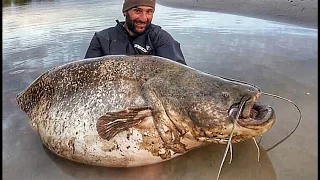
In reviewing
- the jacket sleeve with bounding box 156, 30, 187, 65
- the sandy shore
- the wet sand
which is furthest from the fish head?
the sandy shore

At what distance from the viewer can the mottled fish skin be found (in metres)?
2.89

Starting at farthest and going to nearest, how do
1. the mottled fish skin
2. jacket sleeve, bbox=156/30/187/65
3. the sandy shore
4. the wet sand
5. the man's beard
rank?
the sandy shore
the man's beard
jacket sleeve, bbox=156/30/187/65
the wet sand
the mottled fish skin

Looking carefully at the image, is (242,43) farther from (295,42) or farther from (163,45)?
(163,45)

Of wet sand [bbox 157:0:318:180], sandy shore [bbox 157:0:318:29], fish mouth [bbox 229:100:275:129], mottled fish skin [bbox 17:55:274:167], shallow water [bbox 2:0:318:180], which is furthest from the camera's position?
sandy shore [bbox 157:0:318:29]

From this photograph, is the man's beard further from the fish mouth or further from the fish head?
the fish mouth

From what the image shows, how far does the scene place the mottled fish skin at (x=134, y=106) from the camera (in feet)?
9.49

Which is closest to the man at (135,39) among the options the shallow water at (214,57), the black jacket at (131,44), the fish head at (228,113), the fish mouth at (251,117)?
the black jacket at (131,44)

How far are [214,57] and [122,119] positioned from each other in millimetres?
3705

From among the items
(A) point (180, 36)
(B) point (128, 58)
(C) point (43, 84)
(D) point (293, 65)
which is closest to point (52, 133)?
(C) point (43, 84)

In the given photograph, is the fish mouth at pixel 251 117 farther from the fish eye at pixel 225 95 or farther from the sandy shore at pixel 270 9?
the sandy shore at pixel 270 9

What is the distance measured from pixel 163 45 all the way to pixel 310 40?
150 inches

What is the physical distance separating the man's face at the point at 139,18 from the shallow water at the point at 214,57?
4.84ft

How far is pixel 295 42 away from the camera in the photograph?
7176 mm

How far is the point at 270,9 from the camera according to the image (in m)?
11.0
